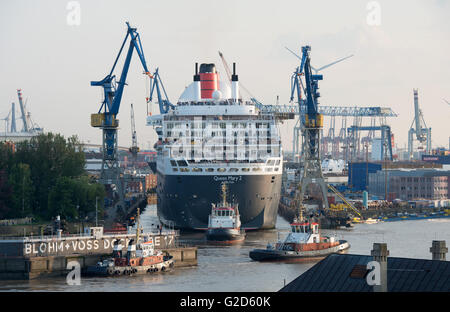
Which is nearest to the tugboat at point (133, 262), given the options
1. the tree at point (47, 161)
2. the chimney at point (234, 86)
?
the tree at point (47, 161)

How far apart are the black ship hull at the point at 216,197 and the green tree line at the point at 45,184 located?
8.41 m

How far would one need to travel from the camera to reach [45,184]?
104562mm

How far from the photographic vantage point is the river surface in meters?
58.3

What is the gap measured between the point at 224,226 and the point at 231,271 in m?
19.9

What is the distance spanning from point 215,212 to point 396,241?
16202mm

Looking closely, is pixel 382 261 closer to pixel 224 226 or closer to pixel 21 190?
pixel 224 226

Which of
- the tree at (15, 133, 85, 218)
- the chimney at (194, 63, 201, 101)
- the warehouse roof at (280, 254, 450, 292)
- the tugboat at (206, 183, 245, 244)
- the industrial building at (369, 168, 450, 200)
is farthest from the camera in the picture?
the industrial building at (369, 168, 450, 200)

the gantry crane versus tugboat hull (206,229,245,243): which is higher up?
the gantry crane

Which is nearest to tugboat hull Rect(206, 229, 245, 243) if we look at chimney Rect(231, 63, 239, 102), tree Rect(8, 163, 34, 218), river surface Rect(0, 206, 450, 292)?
river surface Rect(0, 206, 450, 292)

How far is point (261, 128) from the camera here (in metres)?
98.4

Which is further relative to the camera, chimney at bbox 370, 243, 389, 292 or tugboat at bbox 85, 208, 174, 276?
tugboat at bbox 85, 208, 174, 276

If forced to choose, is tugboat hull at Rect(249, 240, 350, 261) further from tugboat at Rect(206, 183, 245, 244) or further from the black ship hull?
the black ship hull

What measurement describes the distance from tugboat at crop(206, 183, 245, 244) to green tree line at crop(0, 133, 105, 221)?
11919 millimetres
